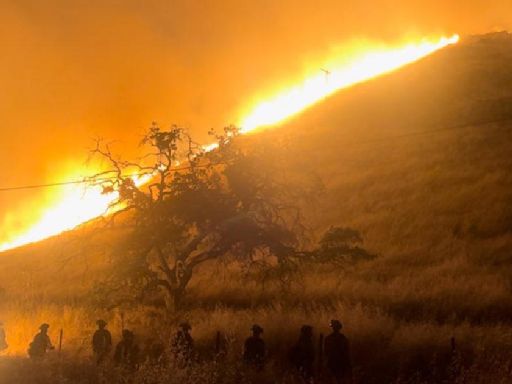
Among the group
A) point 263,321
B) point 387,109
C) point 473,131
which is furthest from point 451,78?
point 263,321

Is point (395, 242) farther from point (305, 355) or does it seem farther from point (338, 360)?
point (338, 360)

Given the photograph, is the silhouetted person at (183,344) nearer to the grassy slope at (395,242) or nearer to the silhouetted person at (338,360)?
the grassy slope at (395,242)

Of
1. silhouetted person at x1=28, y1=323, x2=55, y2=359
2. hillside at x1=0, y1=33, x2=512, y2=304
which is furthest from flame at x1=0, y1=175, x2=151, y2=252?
silhouetted person at x1=28, y1=323, x2=55, y2=359

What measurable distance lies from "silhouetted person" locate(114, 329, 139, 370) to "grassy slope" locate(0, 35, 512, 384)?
7.32ft

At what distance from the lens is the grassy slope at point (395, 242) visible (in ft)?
58.1

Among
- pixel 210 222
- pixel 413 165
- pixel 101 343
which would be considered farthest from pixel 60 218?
pixel 101 343

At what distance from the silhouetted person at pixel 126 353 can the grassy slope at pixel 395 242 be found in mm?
2231

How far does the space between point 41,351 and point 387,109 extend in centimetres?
5184

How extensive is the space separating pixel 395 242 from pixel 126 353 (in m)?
17.3

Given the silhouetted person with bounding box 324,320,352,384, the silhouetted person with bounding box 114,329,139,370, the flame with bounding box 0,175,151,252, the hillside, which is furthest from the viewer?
the flame with bounding box 0,175,151,252

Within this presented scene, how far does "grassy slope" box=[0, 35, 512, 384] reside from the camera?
1770 centimetres

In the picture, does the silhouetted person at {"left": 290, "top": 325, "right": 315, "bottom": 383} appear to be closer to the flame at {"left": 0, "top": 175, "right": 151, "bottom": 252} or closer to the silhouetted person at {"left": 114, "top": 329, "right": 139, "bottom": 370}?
the silhouetted person at {"left": 114, "top": 329, "right": 139, "bottom": 370}

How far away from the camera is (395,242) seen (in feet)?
95.0

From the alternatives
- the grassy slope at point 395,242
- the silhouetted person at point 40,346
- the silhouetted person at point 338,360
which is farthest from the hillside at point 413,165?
the silhouetted person at point 338,360
